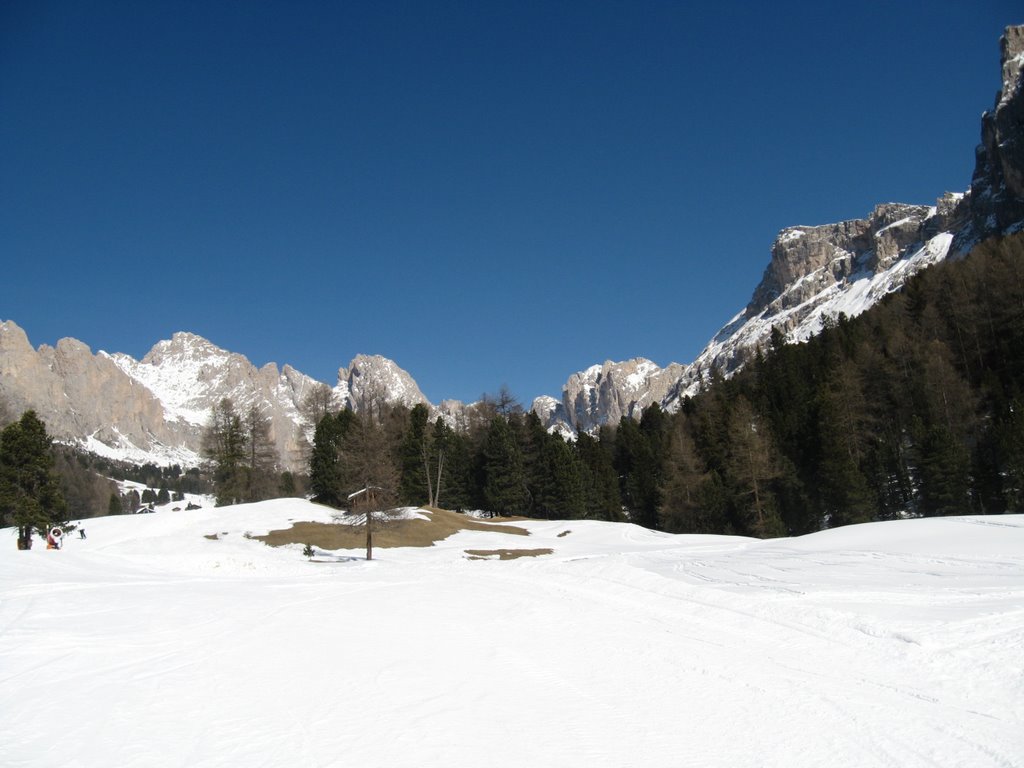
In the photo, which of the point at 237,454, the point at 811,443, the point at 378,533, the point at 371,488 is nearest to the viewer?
the point at 371,488

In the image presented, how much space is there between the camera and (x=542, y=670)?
899 cm

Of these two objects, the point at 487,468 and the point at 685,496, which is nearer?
the point at 685,496

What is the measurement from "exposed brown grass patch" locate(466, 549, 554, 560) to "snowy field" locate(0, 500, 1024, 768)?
1947cm

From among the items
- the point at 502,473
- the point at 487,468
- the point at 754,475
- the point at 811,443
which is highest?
the point at 811,443

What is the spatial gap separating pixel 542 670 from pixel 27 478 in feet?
117

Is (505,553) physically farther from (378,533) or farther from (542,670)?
(542,670)

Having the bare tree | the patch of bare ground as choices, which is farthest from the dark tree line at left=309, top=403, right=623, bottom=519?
the bare tree

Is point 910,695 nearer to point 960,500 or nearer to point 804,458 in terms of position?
point 960,500

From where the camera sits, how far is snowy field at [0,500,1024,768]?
613 cm

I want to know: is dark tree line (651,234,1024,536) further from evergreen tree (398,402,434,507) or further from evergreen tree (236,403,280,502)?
evergreen tree (236,403,280,502)

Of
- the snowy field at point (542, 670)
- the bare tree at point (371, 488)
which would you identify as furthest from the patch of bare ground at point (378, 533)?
the snowy field at point (542, 670)

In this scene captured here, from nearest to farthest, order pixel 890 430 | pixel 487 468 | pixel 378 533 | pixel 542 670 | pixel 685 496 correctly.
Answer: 1. pixel 542 670
2. pixel 378 533
3. pixel 890 430
4. pixel 685 496
5. pixel 487 468

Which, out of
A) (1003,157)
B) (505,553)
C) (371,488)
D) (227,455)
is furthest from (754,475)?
(1003,157)

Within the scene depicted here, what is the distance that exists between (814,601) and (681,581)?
4.45 metres
